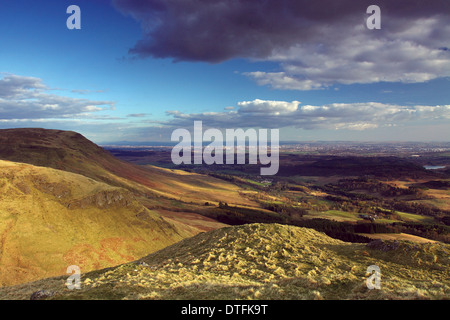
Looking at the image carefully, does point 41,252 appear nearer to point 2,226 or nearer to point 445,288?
point 2,226

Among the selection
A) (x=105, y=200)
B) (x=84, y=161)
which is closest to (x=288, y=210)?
(x=105, y=200)

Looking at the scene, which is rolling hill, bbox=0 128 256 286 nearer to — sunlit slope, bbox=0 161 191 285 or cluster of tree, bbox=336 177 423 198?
sunlit slope, bbox=0 161 191 285

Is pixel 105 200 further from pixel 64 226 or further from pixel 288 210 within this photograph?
pixel 288 210

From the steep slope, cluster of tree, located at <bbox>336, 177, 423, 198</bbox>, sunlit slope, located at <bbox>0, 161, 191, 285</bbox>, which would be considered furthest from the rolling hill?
cluster of tree, located at <bbox>336, 177, 423, 198</bbox>

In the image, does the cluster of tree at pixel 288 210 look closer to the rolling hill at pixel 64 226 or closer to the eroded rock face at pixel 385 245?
the rolling hill at pixel 64 226
